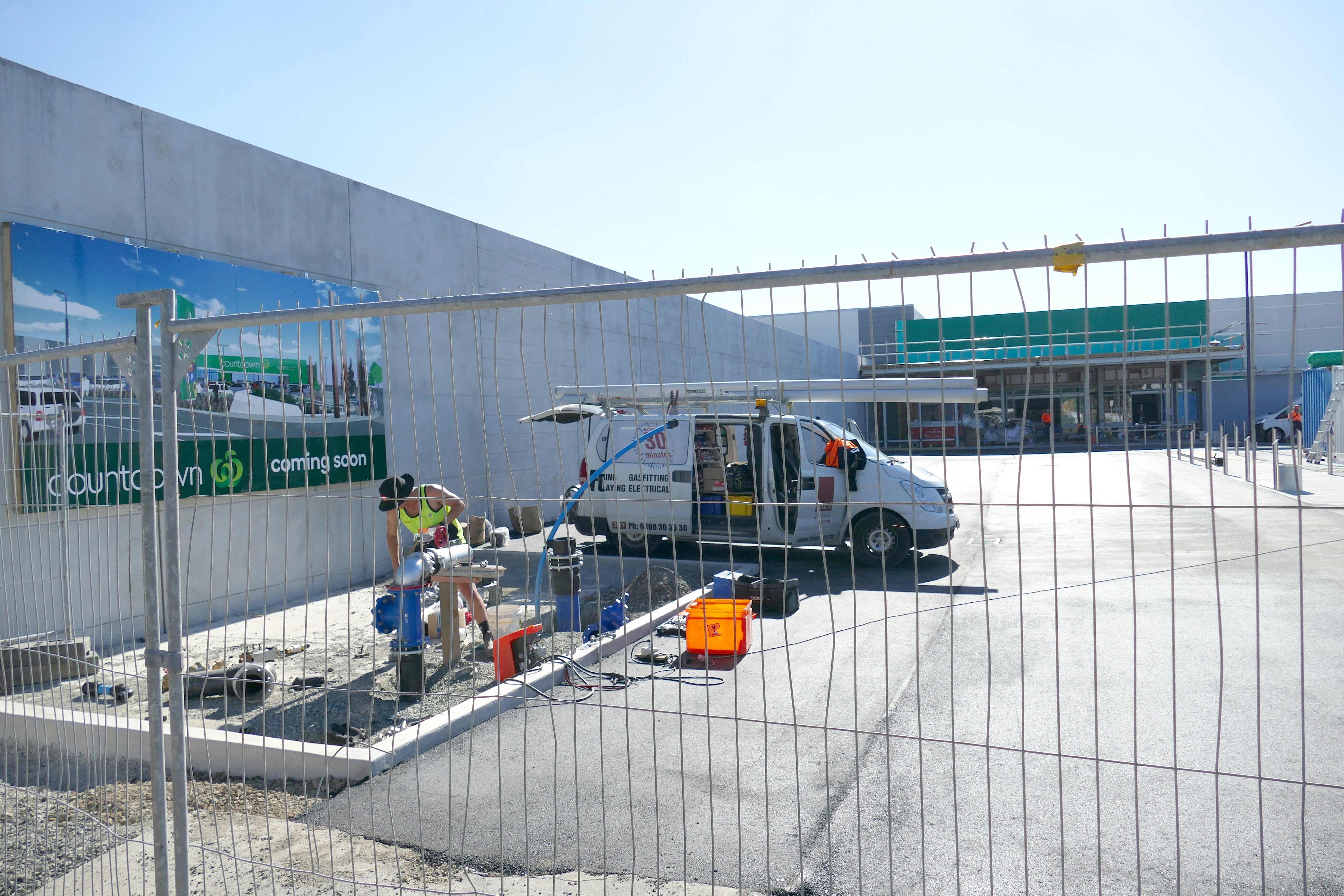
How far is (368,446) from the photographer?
10.4 metres

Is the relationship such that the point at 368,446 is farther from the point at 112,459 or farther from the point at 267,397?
the point at 112,459

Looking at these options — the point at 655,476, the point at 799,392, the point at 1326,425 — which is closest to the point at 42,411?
the point at 655,476

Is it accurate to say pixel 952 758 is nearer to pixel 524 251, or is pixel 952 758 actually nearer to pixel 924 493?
pixel 924 493

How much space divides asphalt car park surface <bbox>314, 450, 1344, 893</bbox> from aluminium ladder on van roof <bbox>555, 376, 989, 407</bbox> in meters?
0.61

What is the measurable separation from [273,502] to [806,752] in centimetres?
668

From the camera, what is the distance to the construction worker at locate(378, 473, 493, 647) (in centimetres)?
586

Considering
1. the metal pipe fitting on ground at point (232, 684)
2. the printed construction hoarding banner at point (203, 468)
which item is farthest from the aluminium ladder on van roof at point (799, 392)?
the metal pipe fitting on ground at point (232, 684)

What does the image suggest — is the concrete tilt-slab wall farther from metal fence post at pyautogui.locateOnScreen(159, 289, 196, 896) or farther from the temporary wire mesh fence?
metal fence post at pyautogui.locateOnScreen(159, 289, 196, 896)

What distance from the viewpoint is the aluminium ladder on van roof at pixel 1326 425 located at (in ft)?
75.5

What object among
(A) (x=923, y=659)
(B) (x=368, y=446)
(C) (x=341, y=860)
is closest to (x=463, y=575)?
(C) (x=341, y=860)

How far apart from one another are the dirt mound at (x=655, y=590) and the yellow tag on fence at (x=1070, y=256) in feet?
21.9

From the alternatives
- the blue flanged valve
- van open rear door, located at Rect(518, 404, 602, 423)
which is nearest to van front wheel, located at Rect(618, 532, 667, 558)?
van open rear door, located at Rect(518, 404, 602, 423)

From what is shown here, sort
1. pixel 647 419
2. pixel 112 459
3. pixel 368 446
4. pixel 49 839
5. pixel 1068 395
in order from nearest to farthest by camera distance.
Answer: pixel 49 839 < pixel 1068 395 < pixel 112 459 < pixel 368 446 < pixel 647 419

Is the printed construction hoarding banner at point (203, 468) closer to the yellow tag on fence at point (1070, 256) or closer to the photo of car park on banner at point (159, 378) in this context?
the photo of car park on banner at point (159, 378)
